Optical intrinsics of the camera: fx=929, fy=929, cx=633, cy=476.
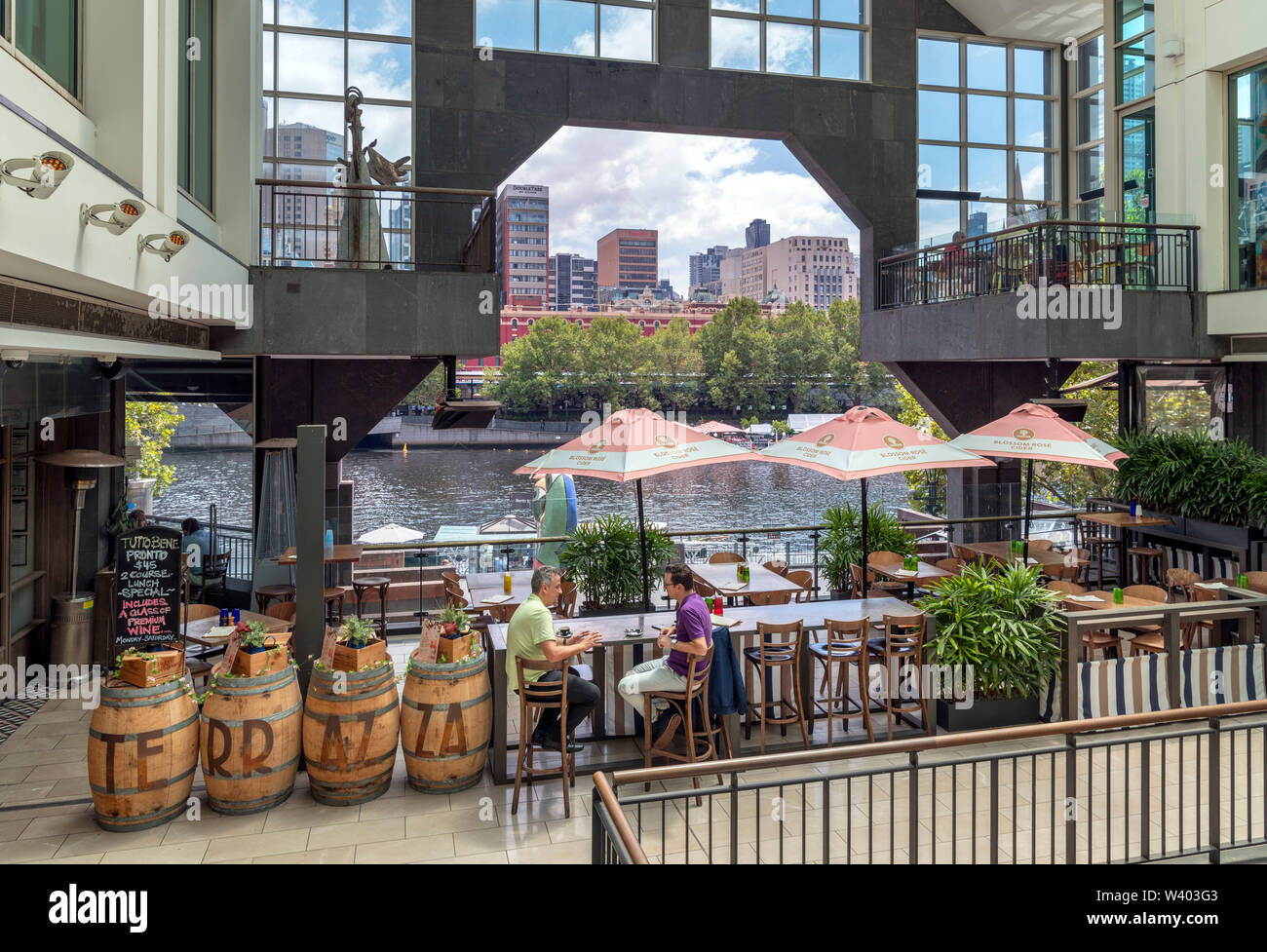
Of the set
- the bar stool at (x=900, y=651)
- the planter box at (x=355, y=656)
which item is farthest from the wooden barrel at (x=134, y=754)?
the bar stool at (x=900, y=651)

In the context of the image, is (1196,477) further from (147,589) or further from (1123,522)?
(147,589)

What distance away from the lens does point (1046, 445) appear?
31.1 ft

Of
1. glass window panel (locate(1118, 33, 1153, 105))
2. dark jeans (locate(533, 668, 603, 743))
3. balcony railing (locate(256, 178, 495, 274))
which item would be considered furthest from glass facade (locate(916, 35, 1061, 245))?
dark jeans (locate(533, 668, 603, 743))

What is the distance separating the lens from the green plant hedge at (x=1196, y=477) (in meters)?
10.9

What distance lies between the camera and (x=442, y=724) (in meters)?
6.35

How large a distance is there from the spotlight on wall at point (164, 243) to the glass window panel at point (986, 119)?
14.8 m

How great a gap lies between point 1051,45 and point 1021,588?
14.3 meters

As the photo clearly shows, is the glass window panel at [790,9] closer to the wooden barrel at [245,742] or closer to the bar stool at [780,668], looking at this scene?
the bar stool at [780,668]

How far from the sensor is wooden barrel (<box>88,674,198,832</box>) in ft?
18.9

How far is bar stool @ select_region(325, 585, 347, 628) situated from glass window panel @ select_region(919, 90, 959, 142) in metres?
12.9

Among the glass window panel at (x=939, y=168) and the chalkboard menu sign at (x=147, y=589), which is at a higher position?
the glass window panel at (x=939, y=168)

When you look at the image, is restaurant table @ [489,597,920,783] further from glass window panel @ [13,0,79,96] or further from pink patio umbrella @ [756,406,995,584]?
glass window panel @ [13,0,79,96]

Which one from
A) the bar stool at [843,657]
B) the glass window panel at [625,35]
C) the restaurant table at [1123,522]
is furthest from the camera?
the glass window panel at [625,35]
